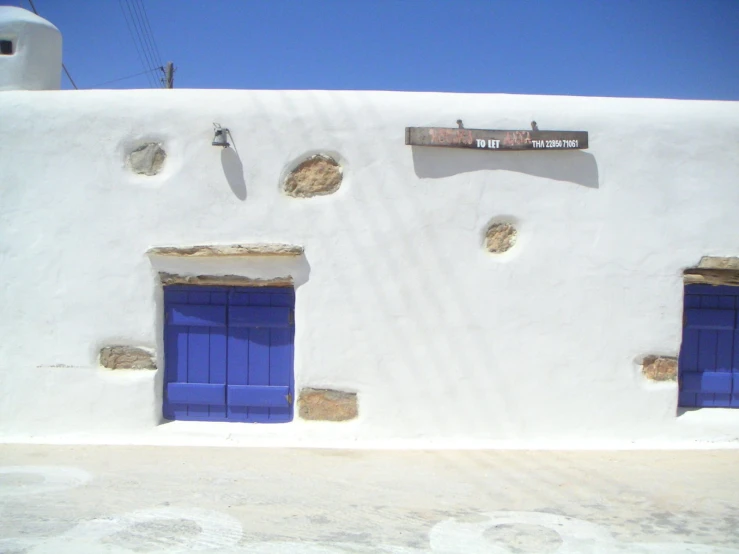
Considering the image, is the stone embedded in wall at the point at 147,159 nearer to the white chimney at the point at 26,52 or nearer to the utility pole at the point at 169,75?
the white chimney at the point at 26,52

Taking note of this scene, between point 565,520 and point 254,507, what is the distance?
5.91ft

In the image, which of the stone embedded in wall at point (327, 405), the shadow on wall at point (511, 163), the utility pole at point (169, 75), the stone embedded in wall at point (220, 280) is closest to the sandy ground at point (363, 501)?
the stone embedded in wall at point (327, 405)

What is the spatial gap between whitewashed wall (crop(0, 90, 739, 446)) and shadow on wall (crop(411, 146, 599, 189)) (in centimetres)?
2

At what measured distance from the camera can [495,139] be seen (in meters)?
4.95

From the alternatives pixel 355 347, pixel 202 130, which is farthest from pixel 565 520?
pixel 202 130

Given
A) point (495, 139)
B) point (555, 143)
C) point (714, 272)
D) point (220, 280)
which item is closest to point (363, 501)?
point (220, 280)

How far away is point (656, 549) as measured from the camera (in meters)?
3.29

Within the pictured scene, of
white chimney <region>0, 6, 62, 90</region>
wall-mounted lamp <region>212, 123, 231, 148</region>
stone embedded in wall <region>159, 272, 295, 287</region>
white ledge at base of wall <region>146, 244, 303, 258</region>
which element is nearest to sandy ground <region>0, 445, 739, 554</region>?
stone embedded in wall <region>159, 272, 295, 287</region>

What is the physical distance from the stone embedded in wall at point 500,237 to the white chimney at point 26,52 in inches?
160

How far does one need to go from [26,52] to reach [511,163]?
419 cm

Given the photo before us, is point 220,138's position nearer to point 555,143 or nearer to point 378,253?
point 378,253

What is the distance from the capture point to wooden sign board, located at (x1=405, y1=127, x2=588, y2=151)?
16.1 feet

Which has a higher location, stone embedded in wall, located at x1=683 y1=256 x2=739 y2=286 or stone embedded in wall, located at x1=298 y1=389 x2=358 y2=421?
stone embedded in wall, located at x1=683 y1=256 x2=739 y2=286

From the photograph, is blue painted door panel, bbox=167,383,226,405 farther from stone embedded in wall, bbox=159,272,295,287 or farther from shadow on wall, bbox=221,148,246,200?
shadow on wall, bbox=221,148,246,200
